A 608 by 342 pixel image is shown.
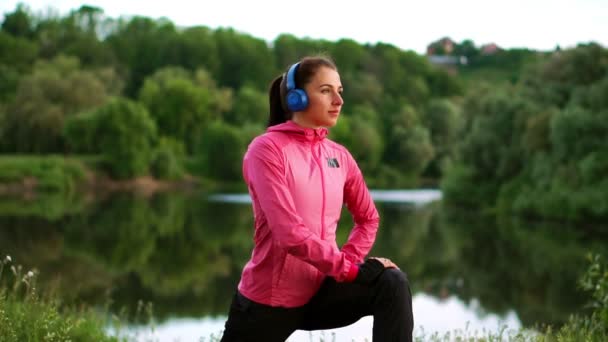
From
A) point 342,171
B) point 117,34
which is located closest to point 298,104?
point 342,171

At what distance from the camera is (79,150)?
67.2 m

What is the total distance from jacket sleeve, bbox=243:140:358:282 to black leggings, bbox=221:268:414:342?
135 mm

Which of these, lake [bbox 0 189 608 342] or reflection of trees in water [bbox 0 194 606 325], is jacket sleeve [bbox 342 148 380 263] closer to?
lake [bbox 0 189 608 342]

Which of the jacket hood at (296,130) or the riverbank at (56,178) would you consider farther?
the riverbank at (56,178)

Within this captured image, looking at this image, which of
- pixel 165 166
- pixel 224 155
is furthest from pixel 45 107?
pixel 224 155

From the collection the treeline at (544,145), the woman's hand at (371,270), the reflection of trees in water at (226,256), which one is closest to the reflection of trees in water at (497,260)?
the reflection of trees in water at (226,256)

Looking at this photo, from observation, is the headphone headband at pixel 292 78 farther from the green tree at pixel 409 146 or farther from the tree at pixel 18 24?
the tree at pixel 18 24

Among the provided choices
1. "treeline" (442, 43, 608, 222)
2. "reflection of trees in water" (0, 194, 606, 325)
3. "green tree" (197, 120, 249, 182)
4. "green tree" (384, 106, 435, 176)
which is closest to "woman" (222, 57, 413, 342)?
"reflection of trees in water" (0, 194, 606, 325)

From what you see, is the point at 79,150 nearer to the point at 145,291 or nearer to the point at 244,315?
the point at 145,291

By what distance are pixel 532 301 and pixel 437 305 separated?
2869 mm

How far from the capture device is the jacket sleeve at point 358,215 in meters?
4.06

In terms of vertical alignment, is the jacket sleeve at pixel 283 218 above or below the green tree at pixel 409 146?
above

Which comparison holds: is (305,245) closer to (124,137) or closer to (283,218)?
(283,218)

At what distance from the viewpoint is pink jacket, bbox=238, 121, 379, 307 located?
3.59 meters
